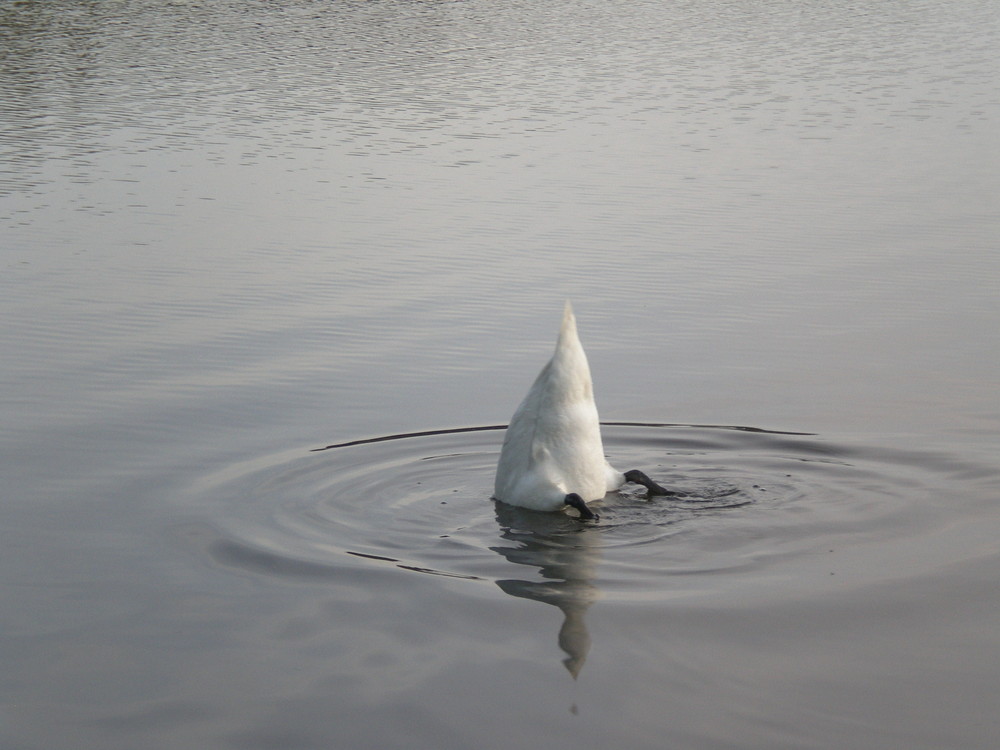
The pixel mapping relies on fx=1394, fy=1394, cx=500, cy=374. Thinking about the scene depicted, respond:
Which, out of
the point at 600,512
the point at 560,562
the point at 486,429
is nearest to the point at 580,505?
the point at 600,512

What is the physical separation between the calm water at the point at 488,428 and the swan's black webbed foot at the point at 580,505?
0.12 m

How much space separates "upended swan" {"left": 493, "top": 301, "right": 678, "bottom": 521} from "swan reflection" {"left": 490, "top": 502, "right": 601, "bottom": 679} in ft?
0.31

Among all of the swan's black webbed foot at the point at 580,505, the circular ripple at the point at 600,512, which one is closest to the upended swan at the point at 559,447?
the swan's black webbed foot at the point at 580,505

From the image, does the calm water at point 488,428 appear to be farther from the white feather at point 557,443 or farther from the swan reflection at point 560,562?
the white feather at point 557,443

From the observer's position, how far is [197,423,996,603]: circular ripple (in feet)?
22.5

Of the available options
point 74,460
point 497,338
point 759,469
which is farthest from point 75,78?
point 759,469

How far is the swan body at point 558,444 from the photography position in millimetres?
7383

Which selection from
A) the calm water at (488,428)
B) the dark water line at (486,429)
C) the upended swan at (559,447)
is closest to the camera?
the calm water at (488,428)

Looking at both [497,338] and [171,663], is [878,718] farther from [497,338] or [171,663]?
[497,338]

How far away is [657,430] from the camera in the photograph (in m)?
9.12

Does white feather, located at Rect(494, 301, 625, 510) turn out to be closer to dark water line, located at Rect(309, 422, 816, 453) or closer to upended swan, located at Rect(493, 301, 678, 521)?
upended swan, located at Rect(493, 301, 678, 521)

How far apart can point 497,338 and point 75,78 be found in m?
19.3

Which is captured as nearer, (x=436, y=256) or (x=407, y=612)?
(x=407, y=612)

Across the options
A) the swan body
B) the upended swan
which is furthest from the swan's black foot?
the swan body
